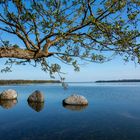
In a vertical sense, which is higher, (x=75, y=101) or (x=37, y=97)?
(x=37, y=97)

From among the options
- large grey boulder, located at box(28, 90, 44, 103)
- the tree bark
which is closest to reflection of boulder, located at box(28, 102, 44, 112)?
large grey boulder, located at box(28, 90, 44, 103)

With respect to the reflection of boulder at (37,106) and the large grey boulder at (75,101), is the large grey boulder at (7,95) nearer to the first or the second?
the reflection of boulder at (37,106)

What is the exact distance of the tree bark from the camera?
8133 millimetres

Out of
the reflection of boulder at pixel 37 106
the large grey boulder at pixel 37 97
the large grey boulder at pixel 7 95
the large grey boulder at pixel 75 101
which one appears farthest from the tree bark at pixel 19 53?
the large grey boulder at pixel 7 95

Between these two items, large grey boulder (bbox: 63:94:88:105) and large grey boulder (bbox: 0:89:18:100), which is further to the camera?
Result: large grey boulder (bbox: 0:89:18:100)

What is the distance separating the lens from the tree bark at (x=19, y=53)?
8.13 m

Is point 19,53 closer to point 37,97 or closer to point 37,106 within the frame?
point 37,106

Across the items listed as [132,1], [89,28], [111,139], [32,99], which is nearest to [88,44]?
[89,28]

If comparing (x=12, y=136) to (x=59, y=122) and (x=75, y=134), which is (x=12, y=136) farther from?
(x=59, y=122)

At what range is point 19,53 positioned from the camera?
8.35 m

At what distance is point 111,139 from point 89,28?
13.0 metres

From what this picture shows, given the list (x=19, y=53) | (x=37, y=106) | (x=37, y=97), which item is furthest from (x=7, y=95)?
(x=19, y=53)

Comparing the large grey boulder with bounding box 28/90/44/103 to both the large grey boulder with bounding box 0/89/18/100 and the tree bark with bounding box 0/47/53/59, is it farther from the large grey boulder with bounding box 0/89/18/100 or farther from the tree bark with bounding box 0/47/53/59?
the tree bark with bounding box 0/47/53/59

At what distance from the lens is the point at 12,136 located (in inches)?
828
